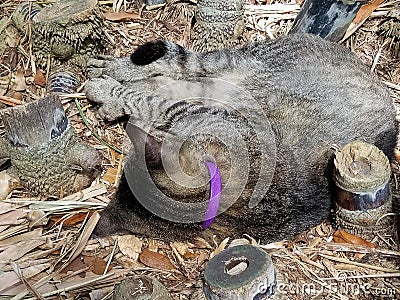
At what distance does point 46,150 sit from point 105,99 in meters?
0.75

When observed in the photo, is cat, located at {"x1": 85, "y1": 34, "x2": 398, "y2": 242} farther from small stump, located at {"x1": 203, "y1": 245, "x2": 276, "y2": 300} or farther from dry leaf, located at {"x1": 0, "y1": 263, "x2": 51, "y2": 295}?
small stump, located at {"x1": 203, "y1": 245, "x2": 276, "y2": 300}

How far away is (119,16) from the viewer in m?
4.82

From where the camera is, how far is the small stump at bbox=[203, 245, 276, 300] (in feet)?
8.84

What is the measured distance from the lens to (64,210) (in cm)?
383

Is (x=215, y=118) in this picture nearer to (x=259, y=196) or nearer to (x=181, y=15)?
(x=259, y=196)

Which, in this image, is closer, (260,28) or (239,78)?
(239,78)

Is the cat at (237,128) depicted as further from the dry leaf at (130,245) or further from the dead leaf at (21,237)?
the dead leaf at (21,237)

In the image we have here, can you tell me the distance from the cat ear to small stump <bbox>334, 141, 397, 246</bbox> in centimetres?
152

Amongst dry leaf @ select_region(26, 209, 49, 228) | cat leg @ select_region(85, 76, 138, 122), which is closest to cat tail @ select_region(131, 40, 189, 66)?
cat leg @ select_region(85, 76, 138, 122)

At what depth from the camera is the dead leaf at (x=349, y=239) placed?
370cm

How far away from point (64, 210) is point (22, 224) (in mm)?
256

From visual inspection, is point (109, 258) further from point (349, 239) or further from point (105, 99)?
point (349, 239)

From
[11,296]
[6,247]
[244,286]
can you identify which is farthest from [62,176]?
[244,286]

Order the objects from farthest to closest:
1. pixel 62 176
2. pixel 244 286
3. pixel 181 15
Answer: pixel 181 15 < pixel 62 176 < pixel 244 286
